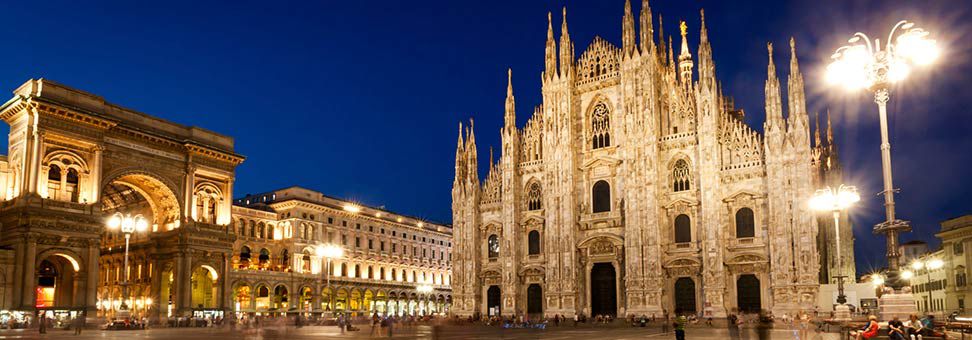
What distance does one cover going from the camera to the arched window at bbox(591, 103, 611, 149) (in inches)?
2183

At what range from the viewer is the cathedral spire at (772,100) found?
1850 inches

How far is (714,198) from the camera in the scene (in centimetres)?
4819

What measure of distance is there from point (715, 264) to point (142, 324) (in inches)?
1373

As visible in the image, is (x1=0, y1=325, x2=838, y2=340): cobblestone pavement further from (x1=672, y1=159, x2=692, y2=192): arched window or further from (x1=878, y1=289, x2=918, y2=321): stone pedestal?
(x1=672, y1=159, x2=692, y2=192): arched window

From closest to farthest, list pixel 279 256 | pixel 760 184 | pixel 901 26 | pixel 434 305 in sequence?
pixel 901 26
pixel 760 184
pixel 279 256
pixel 434 305

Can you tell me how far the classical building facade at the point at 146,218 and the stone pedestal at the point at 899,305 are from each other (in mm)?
36903

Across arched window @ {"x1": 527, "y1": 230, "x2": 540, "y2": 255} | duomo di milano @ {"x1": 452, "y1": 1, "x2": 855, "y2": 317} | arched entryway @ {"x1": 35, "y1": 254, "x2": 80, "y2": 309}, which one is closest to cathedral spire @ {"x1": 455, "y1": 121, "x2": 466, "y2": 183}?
duomo di milano @ {"x1": 452, "y1": 1, "x2": 855, "y2": 317}

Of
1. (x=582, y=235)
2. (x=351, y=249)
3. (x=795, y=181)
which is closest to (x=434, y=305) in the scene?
(x=351, y=249)

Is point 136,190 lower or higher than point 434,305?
higher

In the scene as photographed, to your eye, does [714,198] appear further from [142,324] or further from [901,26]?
[142,324]

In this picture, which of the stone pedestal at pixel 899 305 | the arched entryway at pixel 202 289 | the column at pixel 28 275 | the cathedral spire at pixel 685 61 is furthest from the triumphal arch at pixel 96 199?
the cathedral spire at pixel 685 61

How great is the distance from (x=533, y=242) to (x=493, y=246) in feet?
11.7

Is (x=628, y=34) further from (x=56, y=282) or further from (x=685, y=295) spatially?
(x=56, y=282)

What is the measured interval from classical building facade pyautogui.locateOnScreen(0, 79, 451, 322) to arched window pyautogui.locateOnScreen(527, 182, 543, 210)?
20.6 meters
